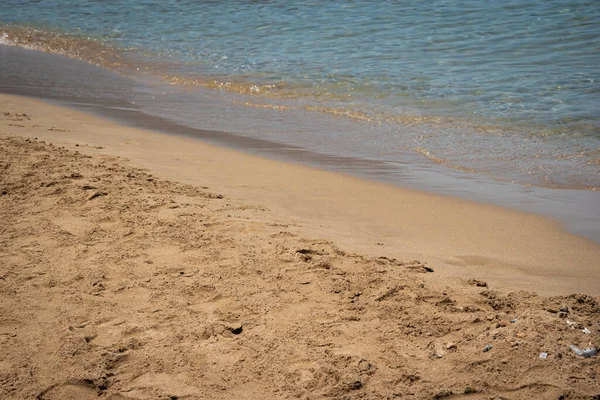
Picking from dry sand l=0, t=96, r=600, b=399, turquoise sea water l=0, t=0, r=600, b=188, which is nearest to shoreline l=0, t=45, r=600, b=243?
turquoise sea water l=0, t=0, r=600, b=188

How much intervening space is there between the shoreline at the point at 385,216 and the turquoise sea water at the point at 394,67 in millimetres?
Result: 1012

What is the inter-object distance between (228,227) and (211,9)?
43.0ft

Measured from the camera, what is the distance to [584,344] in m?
2.73

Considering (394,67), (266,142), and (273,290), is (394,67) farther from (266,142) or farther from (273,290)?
(273,290)

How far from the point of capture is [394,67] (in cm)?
1002

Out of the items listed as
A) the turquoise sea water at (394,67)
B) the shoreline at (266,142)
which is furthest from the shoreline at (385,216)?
the turquoise sea water at (394,67)

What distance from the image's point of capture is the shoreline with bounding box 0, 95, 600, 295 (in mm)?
3807

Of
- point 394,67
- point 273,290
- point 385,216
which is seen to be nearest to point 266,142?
point 385,216

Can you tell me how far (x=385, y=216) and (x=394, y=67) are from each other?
5839 mm

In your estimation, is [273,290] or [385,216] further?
[385,216]

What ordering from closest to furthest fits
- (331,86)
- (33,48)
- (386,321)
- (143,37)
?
(386,321) < (331,86) < (33,48) < (143,37)

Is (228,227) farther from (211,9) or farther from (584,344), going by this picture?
(211,9)

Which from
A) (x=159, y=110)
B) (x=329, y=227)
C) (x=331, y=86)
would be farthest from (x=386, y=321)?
(x=331, y=86)

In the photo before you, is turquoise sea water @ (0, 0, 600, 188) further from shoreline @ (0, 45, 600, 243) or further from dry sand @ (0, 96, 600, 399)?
dry sand @ (0, 96, 600, 399)
